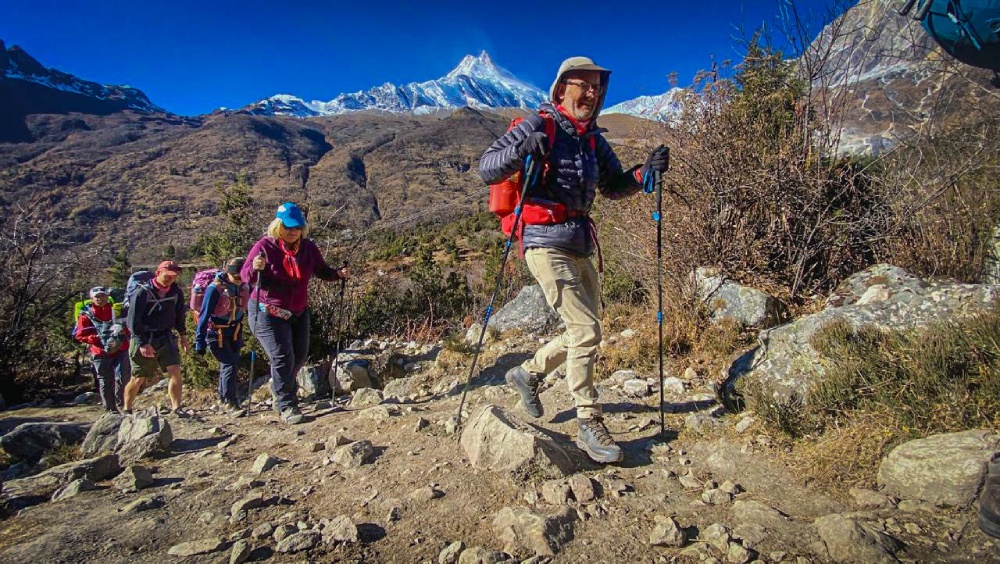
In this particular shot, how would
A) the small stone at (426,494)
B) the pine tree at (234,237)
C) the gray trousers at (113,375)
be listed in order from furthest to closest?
the pine tree at (234,237) → the gray trousers at (113,375) → the small stone at (426,494)

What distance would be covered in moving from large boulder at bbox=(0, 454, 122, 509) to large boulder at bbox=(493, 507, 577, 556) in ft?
8.23

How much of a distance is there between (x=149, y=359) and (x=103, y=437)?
1.88 metres

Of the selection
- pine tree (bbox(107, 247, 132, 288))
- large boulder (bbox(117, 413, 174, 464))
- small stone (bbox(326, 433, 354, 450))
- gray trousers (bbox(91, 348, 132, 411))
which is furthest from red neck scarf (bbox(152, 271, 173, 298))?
pine tree (bbox(107, 247, 132, 288))

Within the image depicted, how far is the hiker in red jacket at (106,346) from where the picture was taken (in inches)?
217

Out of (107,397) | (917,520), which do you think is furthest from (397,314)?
(917,520)

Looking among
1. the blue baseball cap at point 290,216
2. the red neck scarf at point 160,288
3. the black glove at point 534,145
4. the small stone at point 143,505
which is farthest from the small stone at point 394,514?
the red neck scarf at point 160,288

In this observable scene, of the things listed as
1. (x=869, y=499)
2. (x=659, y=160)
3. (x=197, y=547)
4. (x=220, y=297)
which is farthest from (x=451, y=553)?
(x=220, y=297)

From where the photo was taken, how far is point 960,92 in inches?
181

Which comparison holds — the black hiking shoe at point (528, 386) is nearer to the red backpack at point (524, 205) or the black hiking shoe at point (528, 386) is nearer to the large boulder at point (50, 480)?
the red backpack at point (524, 205)

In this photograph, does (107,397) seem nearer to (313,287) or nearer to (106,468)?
(313,287)

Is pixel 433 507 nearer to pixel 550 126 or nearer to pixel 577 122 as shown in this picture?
pixel 550 126

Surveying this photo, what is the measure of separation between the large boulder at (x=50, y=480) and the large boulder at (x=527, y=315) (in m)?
4.08

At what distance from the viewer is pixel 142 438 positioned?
3393 millimetres

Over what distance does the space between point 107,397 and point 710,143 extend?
295 inches
